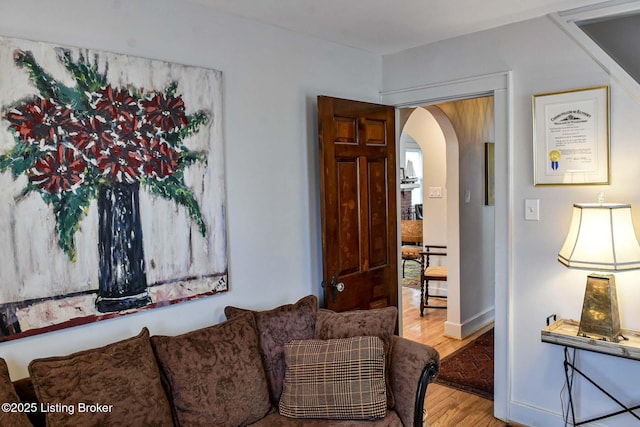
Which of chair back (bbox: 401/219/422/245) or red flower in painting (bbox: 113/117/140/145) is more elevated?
red flower in painting (bbox: 113/117/140/145)

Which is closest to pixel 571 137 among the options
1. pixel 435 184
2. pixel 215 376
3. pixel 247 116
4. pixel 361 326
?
pixel 361 326

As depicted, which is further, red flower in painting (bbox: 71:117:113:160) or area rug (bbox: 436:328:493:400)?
area rug (bbox: 436:328:493:400)

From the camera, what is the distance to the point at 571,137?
99.9 inches

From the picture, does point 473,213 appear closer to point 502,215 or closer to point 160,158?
point 502,215

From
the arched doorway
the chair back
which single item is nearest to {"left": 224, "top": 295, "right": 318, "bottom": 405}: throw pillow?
the arched doorway

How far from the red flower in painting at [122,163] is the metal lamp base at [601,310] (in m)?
2.34

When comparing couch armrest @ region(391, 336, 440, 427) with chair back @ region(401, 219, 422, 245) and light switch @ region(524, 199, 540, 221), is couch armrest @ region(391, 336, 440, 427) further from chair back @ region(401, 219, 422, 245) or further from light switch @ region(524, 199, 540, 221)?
chair back @ region(401, 219, 422, 245)

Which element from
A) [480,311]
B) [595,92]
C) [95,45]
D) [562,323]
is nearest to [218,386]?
[95,45]

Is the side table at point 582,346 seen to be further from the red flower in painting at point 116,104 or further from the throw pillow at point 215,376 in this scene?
the red flower in painting at point 116,104

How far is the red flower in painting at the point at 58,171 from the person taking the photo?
5.99 feet

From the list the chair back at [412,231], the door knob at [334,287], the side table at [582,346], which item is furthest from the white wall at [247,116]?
the chair back at [412,231]

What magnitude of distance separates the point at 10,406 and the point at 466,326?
12.5 ft

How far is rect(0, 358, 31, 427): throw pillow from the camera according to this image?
149 centimetres

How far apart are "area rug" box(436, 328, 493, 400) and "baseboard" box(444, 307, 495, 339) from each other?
0.14m
